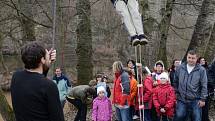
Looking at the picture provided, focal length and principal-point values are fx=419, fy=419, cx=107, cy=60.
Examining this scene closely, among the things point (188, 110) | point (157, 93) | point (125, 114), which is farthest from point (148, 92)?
point (188, 110)

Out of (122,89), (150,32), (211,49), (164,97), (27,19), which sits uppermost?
(27,19)

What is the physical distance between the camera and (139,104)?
323 inches

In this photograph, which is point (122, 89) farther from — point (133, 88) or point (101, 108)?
point (101, 108)

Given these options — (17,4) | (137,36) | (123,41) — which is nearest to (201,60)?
(137,36)

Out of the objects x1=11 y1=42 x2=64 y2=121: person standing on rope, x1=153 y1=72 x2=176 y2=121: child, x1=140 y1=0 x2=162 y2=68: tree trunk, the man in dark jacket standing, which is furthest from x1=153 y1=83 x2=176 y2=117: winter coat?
x1=11 y1=42 x2=64 y2=121: person standing on rope

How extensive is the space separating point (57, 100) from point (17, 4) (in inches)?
461

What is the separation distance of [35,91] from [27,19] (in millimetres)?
11188

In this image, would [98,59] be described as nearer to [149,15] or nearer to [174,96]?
[149,15]

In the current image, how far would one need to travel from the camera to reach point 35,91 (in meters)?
3.27

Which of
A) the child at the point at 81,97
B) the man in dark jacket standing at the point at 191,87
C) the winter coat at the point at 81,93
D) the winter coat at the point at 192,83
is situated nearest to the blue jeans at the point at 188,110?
the man in dark jacket standing at the point at 191,87

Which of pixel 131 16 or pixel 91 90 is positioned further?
pixel 91 90

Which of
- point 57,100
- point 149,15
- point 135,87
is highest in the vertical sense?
point 149,15

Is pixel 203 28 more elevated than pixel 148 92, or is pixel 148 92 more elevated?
pixel 203 28

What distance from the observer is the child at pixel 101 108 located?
27.6 ft
